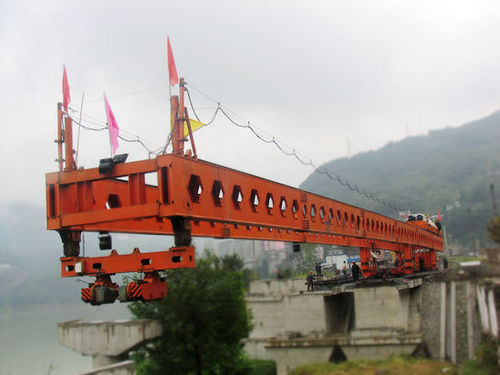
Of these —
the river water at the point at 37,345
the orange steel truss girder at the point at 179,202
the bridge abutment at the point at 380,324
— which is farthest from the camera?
the river water at the point at 37,345

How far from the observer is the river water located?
3806cm

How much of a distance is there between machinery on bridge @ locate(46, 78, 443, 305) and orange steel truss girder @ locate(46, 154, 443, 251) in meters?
0.02

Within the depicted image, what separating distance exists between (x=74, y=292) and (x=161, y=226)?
79.0 meters

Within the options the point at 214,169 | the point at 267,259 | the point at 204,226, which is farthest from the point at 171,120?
the point at 267,259

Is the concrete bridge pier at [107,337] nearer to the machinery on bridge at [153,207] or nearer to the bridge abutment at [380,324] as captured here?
the machinery on bridge at [153,207]

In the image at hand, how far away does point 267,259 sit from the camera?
116 feet

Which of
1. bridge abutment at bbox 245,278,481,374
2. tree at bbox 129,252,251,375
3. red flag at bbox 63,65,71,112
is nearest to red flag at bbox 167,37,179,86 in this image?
red flag at bbox 63,65,71,112

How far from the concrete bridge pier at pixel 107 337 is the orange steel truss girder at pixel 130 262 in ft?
8.83

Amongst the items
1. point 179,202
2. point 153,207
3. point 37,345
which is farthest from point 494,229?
point 37,345

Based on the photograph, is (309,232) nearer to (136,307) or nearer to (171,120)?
(171,120)

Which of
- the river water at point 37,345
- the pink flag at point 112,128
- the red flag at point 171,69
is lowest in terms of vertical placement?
the river water at point 37,345

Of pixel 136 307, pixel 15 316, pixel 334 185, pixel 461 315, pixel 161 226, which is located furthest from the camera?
pixel 15 316

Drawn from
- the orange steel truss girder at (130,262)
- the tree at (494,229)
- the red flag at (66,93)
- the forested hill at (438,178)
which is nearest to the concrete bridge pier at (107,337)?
the orange steel truss girder at (130,262)

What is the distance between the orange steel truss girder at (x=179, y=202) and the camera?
37.2 ft
